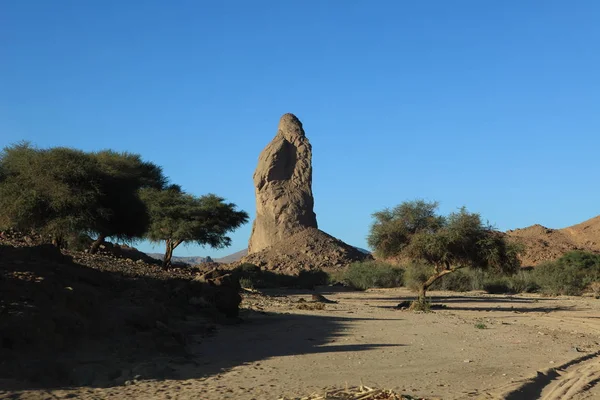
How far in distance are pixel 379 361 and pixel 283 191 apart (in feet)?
208

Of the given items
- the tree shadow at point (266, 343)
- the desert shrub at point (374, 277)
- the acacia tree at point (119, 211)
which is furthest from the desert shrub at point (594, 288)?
the tree shadow at point (266, 343)

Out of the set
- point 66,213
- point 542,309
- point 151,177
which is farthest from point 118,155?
point 542,309

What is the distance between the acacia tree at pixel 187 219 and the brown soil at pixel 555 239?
117 ft

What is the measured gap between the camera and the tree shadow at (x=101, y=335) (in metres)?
8.80

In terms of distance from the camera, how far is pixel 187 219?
4088 centimetres

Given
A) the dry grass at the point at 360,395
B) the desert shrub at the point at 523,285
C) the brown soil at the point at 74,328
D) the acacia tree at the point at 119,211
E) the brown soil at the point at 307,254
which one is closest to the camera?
the dry grass at the point at 360,395

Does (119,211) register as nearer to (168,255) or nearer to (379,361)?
(168,255)

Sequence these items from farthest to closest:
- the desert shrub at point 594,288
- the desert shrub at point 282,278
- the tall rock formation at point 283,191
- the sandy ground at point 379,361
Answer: the tall rock formation at point 283,191, the desert shrub at point 282,278, the desert shrub at point 594,288, the sandy ground at point 379,361

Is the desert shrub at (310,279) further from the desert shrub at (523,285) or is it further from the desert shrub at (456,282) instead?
the desert shrub at (523,285)

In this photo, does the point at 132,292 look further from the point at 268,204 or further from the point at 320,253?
the point at 268,204

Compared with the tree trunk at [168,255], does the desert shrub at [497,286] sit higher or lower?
lower

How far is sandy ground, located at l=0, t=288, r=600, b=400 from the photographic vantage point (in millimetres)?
8297

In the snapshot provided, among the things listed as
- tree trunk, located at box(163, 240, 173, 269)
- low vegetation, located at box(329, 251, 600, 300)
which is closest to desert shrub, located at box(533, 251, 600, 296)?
low vegetation, located at box(329, 251, 600, 300)

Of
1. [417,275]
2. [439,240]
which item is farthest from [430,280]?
[417,275]
